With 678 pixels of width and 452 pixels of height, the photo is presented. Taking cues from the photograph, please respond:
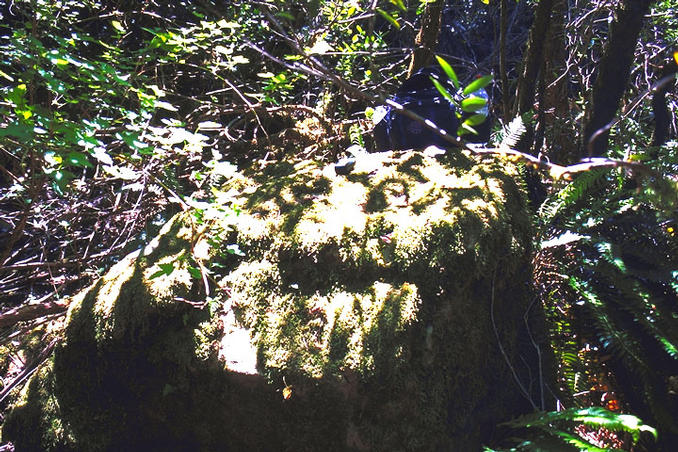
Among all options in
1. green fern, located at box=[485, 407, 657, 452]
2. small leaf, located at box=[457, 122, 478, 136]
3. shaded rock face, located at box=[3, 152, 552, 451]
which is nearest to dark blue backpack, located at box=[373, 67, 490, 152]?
shaded rock face, located at box=[3, 152, 552, 451]

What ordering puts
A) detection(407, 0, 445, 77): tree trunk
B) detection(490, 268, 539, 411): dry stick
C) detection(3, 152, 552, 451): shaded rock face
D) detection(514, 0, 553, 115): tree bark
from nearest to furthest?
1. detection(3, 152, 552, 451): shaded rock face
2. detection(490, 268, 539, 411): dry stick
3. detection(514, 0, 553, 115): tree bark
4. detection(407, 0, 445, 77): tree trunk

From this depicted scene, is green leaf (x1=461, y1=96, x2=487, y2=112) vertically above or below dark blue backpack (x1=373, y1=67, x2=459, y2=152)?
below

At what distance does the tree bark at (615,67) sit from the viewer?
2.91 m

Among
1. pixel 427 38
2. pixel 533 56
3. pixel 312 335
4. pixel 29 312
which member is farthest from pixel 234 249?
pixel 427 38

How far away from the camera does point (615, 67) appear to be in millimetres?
3090

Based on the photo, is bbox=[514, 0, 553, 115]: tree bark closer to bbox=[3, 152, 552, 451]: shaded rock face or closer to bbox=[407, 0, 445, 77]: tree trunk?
bbox=[407, 0, 445, 77]: tree trunk

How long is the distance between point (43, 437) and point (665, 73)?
453cm

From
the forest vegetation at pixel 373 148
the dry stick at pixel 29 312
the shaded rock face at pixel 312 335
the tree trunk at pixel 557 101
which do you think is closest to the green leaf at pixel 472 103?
the forest vegetation at pixel 373 148

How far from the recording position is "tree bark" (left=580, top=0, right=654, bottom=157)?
291cm

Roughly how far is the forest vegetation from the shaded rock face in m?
0.14

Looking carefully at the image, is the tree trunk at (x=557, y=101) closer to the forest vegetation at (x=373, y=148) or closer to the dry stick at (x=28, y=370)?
the forest vegetation at (x=373, y=148)

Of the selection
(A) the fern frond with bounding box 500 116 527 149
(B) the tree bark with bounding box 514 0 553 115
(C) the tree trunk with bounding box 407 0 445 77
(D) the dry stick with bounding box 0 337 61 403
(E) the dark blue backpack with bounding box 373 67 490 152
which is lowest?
(D) the dry stick with bounding box 0 337 61 403

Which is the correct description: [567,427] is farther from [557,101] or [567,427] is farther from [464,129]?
[557,101]

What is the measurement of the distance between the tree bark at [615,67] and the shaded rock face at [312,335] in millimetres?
1190
